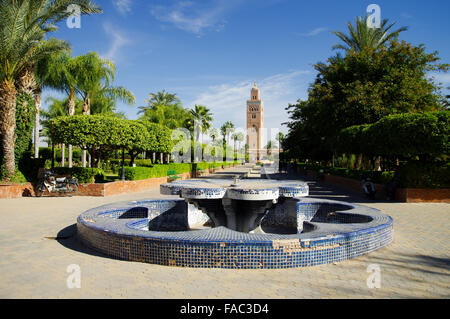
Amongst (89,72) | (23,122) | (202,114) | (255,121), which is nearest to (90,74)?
(89,72)

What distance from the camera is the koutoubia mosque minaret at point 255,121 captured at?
129 meters

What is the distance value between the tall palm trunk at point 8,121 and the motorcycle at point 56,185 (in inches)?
68.3

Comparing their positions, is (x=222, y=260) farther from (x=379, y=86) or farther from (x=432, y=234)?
(x=379, y=86)

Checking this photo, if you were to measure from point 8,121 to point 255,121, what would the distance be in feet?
A: 388

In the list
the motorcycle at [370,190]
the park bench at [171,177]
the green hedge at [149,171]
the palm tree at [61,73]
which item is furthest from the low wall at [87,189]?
the motorcycle at [370,190]

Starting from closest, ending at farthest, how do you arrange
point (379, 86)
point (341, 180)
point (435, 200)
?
1. point (435, 200)
2. point (379, 86)
3. point (341, 180)

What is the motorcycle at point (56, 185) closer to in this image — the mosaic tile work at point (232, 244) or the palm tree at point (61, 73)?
the palm tree at point (61, 73)

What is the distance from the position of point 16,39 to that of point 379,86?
749 inches

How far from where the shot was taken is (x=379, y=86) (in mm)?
19062

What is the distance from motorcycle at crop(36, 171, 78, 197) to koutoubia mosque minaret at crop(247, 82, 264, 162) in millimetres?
114315

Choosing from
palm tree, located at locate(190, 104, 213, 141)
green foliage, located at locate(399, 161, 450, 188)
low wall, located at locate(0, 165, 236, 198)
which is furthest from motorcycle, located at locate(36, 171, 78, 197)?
palm tree, located at locate(190, 104, 213, 141)

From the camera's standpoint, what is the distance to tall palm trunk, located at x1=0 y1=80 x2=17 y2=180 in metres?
14.1

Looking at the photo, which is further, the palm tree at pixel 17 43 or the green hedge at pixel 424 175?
the palm tree at pixel 17 43
